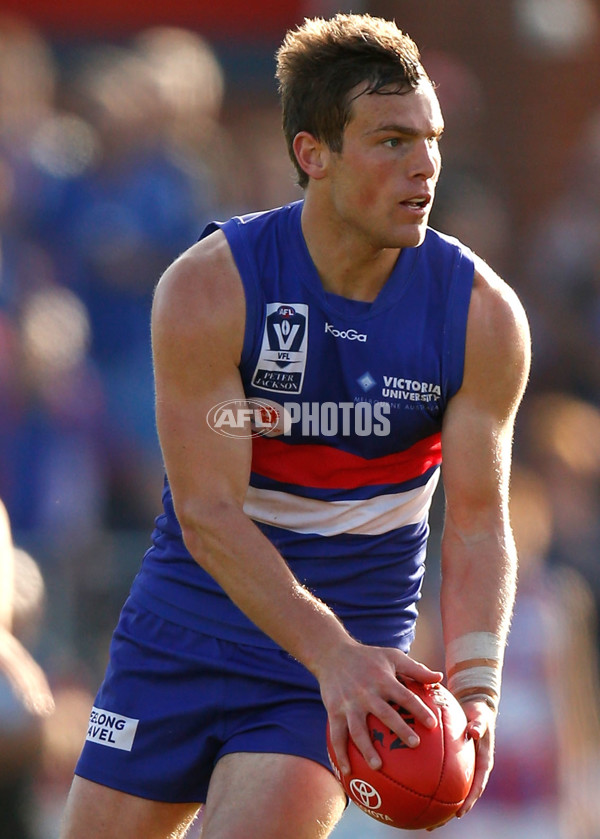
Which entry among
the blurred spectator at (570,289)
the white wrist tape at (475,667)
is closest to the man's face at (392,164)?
the white wrist tape at (475,667)

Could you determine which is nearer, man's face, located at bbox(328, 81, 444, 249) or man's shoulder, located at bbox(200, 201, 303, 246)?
man's face, located at bbox(328, 81, 444, 249)

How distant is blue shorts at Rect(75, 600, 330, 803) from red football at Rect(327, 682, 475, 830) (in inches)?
14.8

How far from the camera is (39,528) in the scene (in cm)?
742

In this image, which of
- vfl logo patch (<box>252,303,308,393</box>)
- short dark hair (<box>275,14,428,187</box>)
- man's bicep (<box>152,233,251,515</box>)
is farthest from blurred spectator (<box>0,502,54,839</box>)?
short dark hair (<box>275,14,428,187</box>)

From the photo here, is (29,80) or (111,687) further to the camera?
(29,80)

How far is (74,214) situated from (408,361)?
14.7 ft

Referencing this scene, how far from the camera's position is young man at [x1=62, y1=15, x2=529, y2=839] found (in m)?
3.97

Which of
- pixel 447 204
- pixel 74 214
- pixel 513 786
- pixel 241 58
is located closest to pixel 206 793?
pixel 513 786

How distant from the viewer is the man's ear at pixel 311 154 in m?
4.21

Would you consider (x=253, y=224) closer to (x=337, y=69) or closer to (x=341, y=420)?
(x=337, y=69)

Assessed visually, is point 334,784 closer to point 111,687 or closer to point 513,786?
point 111,687

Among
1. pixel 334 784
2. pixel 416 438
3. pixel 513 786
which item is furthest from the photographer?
pixel 513 786

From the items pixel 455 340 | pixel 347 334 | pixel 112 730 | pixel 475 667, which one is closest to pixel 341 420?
pixel 347 334

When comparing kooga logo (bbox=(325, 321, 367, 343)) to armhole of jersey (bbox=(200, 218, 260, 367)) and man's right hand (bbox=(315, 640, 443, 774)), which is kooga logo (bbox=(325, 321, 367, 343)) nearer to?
armhole of jersey (bbox=(200, 218, 260, 367))
